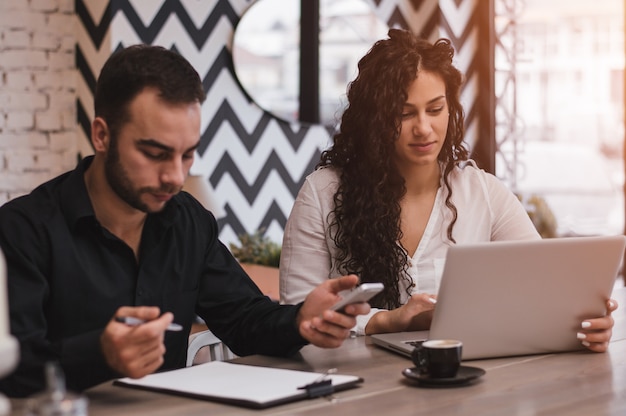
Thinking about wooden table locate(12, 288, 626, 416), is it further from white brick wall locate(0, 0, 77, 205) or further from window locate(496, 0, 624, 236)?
window locate(496, 0, 624, 236)

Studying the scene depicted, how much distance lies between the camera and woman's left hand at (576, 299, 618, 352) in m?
2.02

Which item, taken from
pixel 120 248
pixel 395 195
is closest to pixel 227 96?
pixel 395 195

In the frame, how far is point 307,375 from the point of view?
1756mm

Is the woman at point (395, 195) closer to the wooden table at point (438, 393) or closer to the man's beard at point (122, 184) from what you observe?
the wooden table at point (438, 393)

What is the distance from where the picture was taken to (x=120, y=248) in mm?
1957

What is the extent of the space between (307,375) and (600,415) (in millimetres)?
517

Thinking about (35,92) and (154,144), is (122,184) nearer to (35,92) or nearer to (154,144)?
(154,144)

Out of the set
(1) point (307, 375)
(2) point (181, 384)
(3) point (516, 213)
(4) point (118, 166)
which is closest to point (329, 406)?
(1) point (307, 375)

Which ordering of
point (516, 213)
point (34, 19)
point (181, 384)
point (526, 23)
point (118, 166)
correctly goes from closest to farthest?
point (181, 384), point (118, 166), point (516, 213), point (34, 19), point (526, 23)

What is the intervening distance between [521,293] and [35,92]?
2.84 meters

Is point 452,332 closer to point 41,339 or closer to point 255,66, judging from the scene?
point 41,339

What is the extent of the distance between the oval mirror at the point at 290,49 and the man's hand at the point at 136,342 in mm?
3117

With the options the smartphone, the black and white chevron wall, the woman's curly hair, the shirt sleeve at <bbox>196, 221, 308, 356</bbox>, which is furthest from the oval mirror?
the smartphone

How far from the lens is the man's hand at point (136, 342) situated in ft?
5.01
